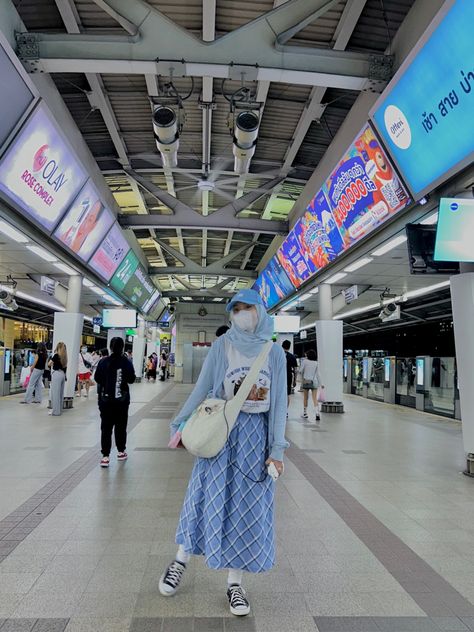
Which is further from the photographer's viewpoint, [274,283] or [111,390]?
[274,283]

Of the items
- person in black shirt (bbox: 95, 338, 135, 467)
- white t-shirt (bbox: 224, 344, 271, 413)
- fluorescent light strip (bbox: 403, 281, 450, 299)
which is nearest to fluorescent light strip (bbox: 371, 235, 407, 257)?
person in black shirt (bbox: 95, 338, 135, 467)

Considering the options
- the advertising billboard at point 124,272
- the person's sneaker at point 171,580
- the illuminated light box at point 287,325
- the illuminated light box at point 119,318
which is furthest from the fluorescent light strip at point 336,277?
the person's sneaker at point 171,580

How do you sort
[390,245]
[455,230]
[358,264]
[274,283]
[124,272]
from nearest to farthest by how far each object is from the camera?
[455,230] < [390,245] < [358,264] < [124,272] < [274,283]

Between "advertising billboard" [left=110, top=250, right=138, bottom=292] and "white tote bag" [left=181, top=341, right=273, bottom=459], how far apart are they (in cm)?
1306

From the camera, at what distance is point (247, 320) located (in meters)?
3.15

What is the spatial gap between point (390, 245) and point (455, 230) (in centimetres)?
299

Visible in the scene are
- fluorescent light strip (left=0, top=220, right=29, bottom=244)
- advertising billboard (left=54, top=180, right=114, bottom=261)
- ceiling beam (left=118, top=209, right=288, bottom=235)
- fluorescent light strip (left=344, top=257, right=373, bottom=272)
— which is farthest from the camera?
ceiling beam (left=118, top=209, right=288, bottom=235)

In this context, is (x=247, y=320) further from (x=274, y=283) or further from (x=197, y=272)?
(x=197, y=272)

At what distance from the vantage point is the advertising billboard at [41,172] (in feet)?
21.6

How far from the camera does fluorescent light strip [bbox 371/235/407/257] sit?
8.17 meters

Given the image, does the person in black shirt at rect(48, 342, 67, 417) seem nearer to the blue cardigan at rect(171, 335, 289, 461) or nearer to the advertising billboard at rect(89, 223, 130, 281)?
the advertising billboard at rect(89, 223, 130, 281)

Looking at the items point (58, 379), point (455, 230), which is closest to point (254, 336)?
point (455, 230)

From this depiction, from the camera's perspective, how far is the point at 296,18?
5906 millimetres

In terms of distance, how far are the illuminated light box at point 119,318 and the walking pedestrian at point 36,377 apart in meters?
4.05
